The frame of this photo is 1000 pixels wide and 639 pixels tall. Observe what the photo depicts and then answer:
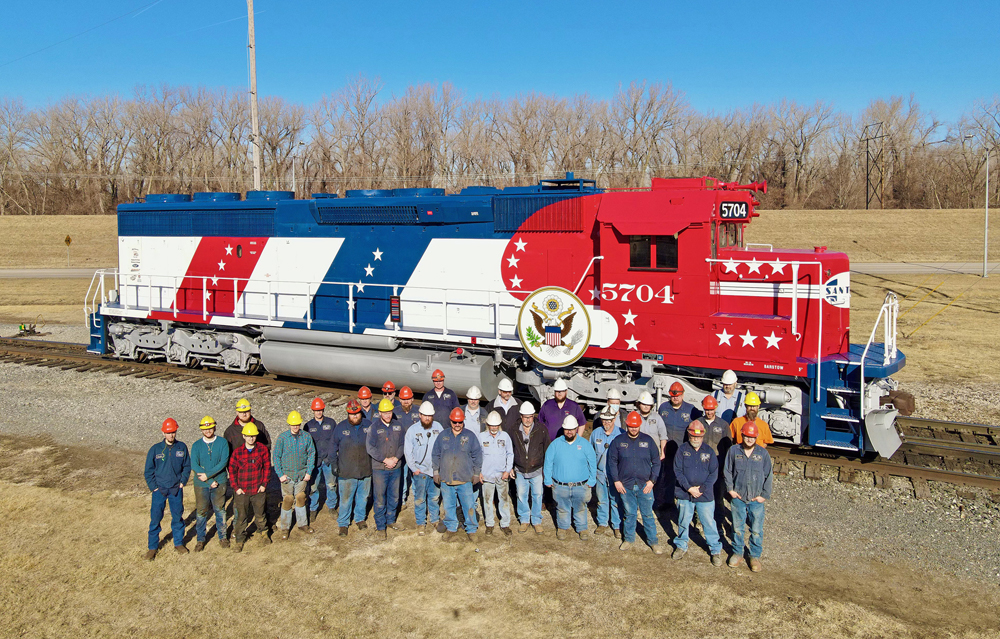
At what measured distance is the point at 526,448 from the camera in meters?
8.26

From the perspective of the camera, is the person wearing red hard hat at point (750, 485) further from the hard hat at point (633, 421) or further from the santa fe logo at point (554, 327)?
the santa fe logo at point (554, 327)

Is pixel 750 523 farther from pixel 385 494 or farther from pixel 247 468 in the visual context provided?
pixel 247 468

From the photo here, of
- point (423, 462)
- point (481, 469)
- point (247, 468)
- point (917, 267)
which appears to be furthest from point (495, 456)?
point (917, 267)

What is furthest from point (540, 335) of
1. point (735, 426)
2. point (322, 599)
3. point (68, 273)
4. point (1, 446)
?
point (68, 273)

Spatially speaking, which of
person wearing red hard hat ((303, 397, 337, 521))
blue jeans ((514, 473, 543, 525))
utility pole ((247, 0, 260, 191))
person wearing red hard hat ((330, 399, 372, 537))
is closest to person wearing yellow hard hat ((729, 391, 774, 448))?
blue jeans ((514, 473, 543, 525))

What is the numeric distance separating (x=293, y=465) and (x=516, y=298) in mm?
5256

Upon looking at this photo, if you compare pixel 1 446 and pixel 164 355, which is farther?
pixel 164 355

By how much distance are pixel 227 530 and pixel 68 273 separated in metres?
42.0

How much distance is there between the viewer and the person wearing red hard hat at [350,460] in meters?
8.18

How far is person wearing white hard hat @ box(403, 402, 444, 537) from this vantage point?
826 cm

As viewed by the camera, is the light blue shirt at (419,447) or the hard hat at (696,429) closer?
the hard hat at (696,429)

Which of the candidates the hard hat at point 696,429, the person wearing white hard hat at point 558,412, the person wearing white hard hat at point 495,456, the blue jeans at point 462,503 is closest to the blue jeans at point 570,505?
the person wearing white hard hat at point 495,456

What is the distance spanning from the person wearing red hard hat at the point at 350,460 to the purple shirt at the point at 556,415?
2.18 meters

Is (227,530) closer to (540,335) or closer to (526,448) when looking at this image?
(526,448)
